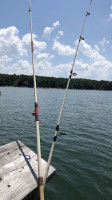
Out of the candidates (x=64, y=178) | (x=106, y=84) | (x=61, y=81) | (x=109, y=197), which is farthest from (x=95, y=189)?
(x=106, y=84)

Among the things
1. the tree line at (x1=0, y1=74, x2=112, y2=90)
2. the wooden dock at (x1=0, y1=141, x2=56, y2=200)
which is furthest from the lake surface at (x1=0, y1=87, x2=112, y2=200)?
the tree line at (x1=0, y1=74, x2=112, y2=90)

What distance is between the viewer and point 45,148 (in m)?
8.59

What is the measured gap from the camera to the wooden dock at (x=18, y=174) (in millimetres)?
3131

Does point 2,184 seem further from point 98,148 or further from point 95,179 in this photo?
point 98,148

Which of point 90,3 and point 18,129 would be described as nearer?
point 90,3

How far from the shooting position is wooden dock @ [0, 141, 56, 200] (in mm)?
3131

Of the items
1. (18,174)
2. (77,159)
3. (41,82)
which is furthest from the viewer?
(41,82)

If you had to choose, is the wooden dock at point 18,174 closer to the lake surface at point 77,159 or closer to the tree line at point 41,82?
the lake surface at point 77,159

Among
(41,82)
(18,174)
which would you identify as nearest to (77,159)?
(18,174)

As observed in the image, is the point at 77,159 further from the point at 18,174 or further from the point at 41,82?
the point at 41,82

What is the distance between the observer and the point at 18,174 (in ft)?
12.2

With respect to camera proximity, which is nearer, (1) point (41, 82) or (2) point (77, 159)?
(2) point (77, 159)

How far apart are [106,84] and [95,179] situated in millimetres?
191430

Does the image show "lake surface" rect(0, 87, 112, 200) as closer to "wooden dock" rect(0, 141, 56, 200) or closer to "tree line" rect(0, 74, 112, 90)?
"wooden dock" rect(0, 141, 56, 200)
